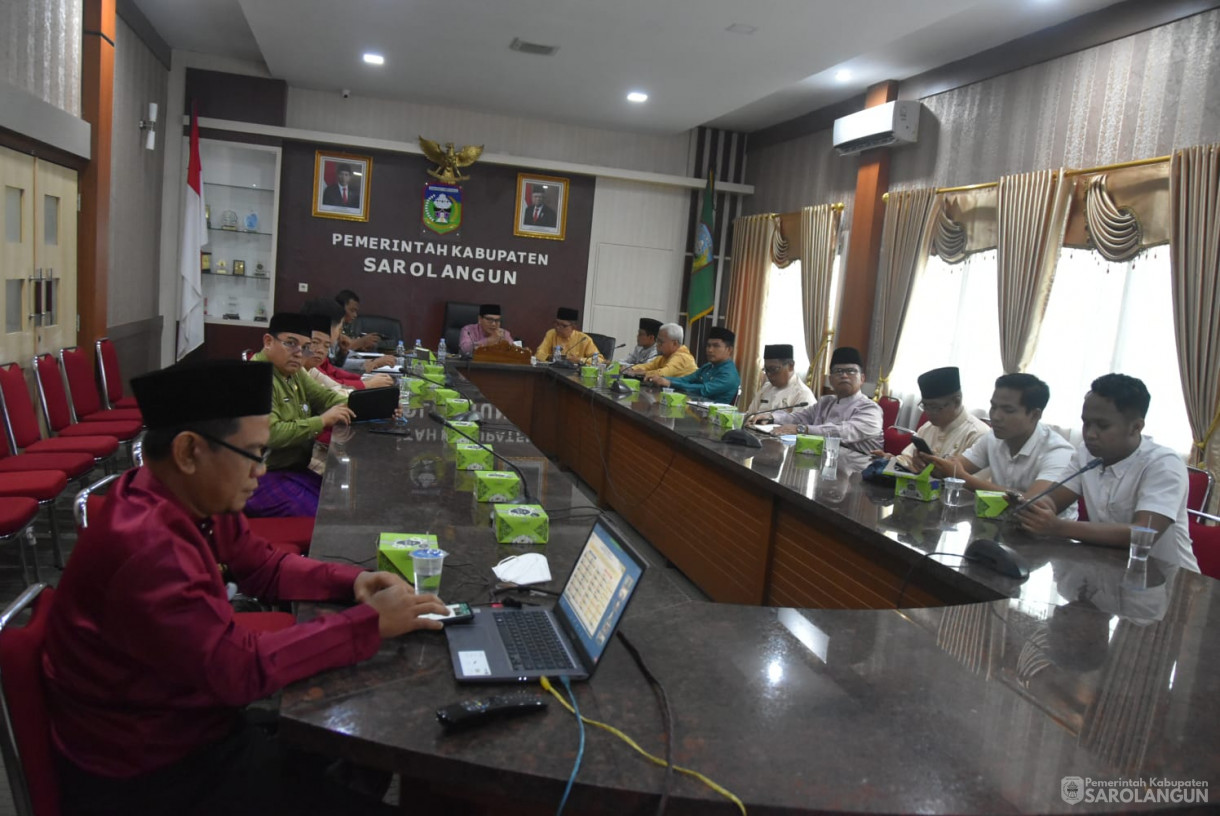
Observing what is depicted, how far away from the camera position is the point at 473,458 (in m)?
2.55

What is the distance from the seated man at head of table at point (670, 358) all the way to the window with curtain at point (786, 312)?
3.65ft

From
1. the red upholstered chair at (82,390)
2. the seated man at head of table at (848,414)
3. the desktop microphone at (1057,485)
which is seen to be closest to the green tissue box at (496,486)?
the desktop microphone at (1057,485)

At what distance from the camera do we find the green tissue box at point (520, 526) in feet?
6.26

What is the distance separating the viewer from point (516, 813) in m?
1.24

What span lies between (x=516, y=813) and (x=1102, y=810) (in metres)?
0.80

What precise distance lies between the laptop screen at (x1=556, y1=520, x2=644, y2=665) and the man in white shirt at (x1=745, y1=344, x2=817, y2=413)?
148 inches

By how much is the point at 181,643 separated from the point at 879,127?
5902mm

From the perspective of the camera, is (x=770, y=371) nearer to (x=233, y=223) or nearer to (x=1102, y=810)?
(x=1102, y=810)

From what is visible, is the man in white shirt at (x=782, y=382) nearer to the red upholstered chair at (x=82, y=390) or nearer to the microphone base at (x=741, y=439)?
the microphone base at (x=741, y=439)

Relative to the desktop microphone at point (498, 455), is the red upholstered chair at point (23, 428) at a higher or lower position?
lower

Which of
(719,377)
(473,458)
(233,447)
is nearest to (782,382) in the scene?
(719,377)

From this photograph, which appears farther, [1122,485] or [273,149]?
[273,149]

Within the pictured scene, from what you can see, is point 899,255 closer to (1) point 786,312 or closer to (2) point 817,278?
(2) point 817,278

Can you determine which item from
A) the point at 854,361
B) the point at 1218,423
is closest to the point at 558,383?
the point at 854,361
